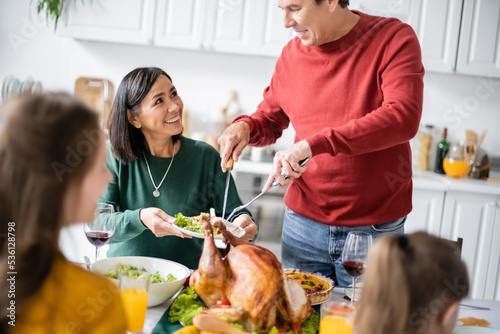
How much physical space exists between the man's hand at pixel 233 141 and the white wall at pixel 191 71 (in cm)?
198

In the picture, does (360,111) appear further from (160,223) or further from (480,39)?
(480,39)

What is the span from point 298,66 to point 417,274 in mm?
1145

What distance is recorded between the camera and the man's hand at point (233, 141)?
167 cm

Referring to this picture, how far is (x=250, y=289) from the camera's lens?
106 centimetres

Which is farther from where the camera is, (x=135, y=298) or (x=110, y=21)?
(x=110, y=21)

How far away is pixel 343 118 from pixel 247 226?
477mm

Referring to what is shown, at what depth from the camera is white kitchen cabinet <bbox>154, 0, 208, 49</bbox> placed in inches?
129

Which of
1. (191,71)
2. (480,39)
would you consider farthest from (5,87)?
(480,39)

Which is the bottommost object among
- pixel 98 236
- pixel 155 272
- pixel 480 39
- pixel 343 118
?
pixel 155 272

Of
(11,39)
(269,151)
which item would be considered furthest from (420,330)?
(11,39)

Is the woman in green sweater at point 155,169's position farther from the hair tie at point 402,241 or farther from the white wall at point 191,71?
the white wall at point 191,71

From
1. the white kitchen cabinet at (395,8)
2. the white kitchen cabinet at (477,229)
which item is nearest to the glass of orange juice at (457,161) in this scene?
the white kitchen cabinet at (477,229)

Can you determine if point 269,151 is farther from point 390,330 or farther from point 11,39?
point 390,330

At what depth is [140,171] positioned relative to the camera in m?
1.86
